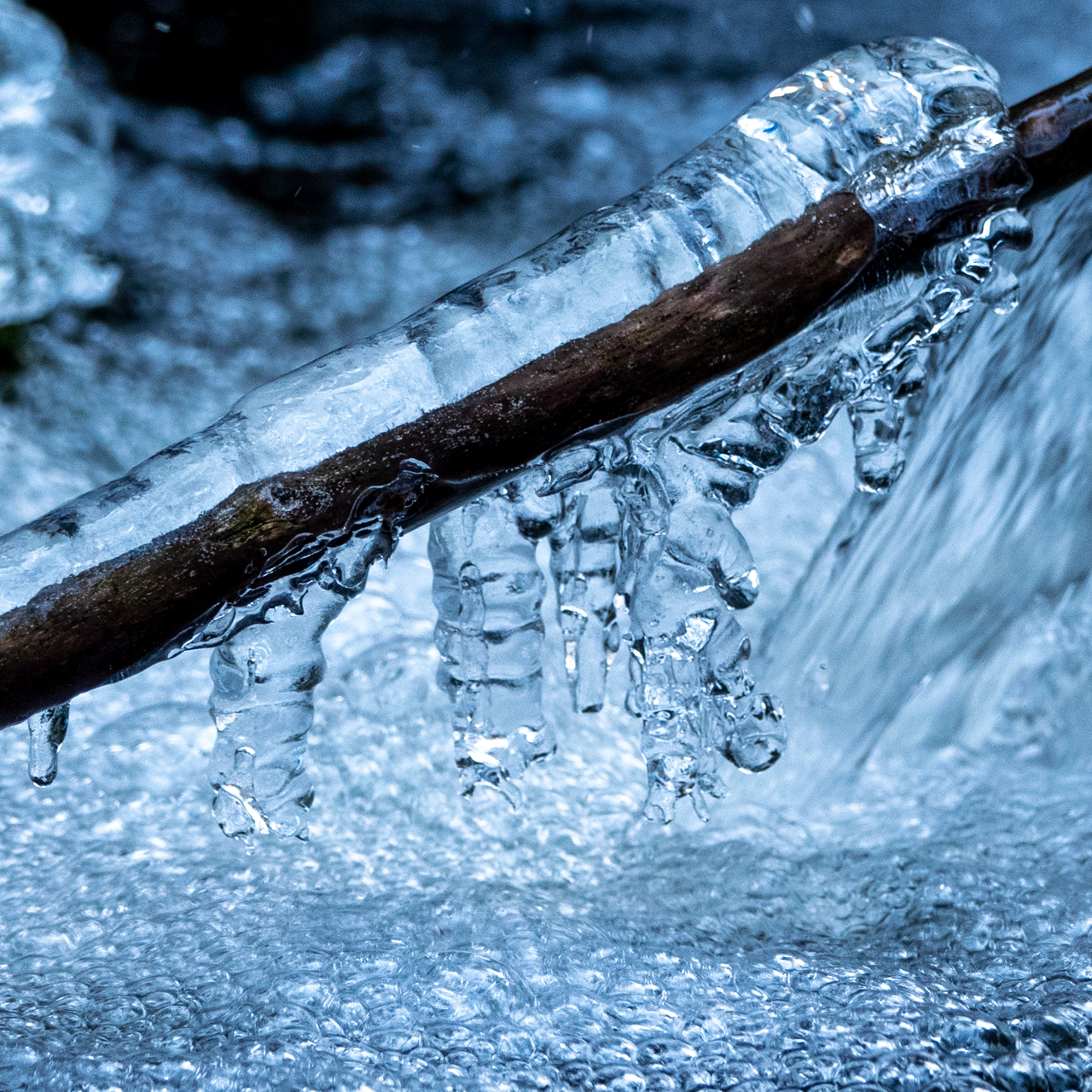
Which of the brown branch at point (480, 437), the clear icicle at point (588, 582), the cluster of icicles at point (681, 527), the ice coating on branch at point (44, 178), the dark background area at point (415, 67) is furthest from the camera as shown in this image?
the dark background area at point (415, 67)

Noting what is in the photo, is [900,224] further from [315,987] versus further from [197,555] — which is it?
[315,987]

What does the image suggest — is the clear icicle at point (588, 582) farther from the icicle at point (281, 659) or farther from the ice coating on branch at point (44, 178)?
the ice coating on branch at point (44, 178)

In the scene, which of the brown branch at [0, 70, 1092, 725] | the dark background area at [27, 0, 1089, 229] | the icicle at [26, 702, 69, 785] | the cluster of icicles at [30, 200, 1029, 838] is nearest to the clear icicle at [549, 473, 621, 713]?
the cluster of icicles at [30, 200, 1029, 838]

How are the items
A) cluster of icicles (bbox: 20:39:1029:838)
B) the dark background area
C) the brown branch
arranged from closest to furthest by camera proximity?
the brown branch < cluster of icicles (bbox: 20:39:1029:838) < the dark background area

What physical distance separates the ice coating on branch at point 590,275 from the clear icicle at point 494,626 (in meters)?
0.13

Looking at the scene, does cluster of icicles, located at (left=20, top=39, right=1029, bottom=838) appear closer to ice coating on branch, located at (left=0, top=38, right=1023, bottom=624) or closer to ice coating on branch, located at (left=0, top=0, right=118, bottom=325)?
ice coating on branch, located at (left=0, top=38, right=1023, bottom=624)

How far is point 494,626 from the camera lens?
0.97 m

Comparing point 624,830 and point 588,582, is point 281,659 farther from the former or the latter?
point 624,830

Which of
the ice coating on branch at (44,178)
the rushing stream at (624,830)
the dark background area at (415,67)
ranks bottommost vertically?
the rushing stream at (624,830)

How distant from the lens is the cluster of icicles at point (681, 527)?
34.2 inches

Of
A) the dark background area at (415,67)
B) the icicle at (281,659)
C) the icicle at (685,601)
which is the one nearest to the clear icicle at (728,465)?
the icicle at (685,601)

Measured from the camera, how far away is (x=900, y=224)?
2.92ft

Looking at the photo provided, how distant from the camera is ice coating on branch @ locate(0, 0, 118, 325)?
6.70 feet

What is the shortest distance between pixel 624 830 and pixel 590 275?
0.59m
